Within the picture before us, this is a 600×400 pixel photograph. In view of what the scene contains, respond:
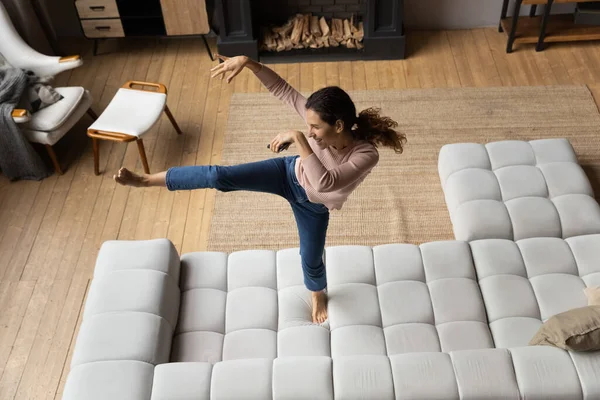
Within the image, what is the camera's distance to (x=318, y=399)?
6.66ft

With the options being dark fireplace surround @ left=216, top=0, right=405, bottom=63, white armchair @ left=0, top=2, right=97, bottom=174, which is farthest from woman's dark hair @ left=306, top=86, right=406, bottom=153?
dark fireplace surround @ left=216, top=0, right=405, bottom=63

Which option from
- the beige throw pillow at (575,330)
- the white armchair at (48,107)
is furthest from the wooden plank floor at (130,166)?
the beige throw pillow at (575,330)

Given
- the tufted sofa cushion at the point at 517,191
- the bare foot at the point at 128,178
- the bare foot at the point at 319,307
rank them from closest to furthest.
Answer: the bare foot at the point at 128,178 → the bare foot at the point at 319,307 → the tufted sofa cushion at the point at 517,191

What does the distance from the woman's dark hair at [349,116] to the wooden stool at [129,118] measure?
1825 mm

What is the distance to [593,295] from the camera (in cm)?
246

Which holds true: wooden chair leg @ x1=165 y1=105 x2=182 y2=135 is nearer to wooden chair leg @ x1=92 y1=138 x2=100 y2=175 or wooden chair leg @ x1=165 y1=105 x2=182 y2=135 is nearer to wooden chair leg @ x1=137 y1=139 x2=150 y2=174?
wooden chair leg @ x1=137 y1=139 x2=150 y2=174

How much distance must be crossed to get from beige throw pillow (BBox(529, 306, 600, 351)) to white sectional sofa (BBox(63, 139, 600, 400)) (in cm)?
5

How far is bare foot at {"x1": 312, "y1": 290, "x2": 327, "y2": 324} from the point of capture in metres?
2.54

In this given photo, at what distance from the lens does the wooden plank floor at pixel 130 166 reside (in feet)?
10.2

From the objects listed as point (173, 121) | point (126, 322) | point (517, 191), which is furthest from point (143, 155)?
point (517, 191)

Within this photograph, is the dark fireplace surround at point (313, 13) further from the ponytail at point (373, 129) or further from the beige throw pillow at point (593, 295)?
the beige throw pillow at point (593, 295)

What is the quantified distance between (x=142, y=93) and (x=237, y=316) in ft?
6.38

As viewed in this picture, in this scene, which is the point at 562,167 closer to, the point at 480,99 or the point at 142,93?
the point at 480,99

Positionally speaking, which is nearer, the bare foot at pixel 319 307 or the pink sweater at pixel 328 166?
the pink sweater at pixel 328 166
